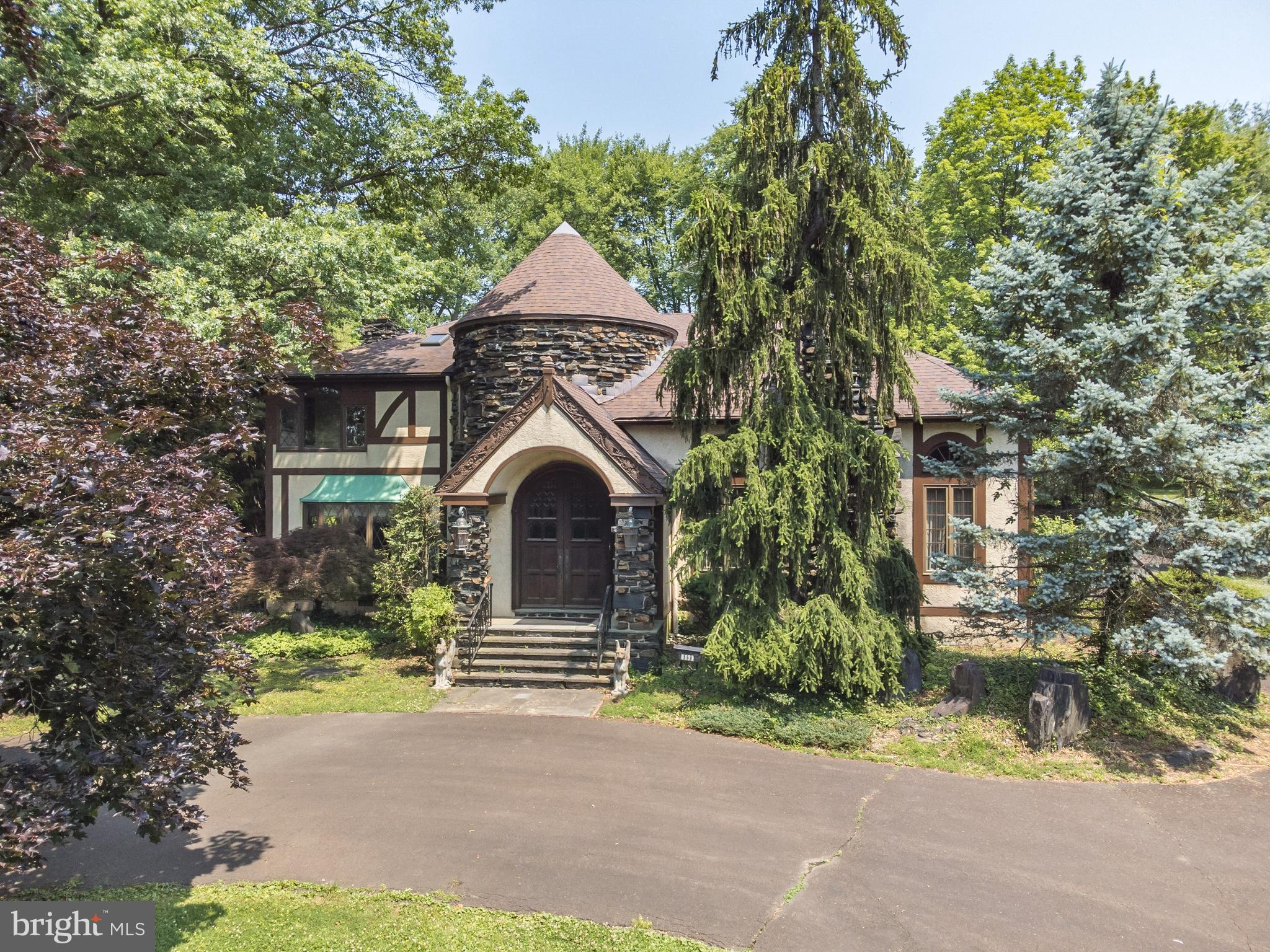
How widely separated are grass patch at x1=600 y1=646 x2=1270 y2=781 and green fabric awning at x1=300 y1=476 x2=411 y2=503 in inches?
340

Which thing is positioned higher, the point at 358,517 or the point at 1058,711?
the point at 358,517

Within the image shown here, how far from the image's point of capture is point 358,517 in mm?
17750

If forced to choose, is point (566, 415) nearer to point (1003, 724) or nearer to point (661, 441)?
point (661, 441)

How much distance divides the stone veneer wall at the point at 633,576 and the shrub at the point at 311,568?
588 centimetres

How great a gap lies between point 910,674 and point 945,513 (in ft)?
18.4

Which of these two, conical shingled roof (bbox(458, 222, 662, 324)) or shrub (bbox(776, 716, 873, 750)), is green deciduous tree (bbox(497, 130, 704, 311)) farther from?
shrub (bbox(776, 716, 873, 750))

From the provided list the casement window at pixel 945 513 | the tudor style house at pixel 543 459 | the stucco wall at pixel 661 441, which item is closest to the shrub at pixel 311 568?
the tudor style house at pixel 543 459

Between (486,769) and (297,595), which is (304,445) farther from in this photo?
(486,769)

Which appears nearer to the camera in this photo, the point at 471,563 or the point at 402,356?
the point at 471,563

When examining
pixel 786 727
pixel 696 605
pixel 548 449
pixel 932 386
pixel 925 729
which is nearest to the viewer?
pixel 925 729

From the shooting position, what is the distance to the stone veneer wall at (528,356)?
1552cm

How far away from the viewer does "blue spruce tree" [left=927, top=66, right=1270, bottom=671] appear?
8.45 m

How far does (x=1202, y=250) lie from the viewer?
880cm

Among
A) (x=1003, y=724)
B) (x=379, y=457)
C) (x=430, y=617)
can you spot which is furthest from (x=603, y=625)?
(x=379, y=457)
